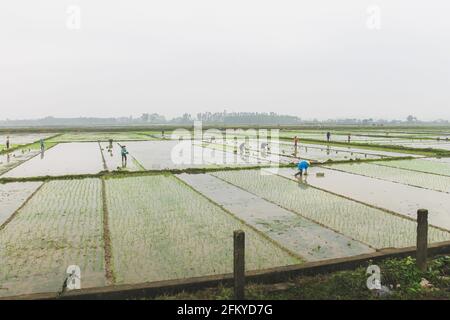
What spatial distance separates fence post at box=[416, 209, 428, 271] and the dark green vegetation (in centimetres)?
10

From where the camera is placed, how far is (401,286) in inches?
184

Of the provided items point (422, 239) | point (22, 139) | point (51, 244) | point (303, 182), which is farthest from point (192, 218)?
point (22, 139)

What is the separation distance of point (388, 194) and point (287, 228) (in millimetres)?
4656

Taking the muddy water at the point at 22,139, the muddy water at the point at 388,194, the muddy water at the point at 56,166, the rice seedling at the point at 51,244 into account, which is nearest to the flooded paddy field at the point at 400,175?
the muddy water at the point at 388,194

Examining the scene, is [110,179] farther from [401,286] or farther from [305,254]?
[401,286]

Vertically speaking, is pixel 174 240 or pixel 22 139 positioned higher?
pixel 22 139

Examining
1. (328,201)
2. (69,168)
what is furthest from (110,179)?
(328,201)

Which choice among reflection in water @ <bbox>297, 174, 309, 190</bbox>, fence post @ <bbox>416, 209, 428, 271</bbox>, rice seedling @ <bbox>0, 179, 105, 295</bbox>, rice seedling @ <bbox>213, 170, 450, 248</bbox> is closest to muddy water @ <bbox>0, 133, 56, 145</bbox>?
rice seedling @ <bbox>0, 179, 105, 295</bbox>

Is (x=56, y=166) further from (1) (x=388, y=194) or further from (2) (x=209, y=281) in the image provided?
(2) (x=209, y=281)

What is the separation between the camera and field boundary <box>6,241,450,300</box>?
4328mm

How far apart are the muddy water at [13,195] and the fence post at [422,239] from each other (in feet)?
25.0

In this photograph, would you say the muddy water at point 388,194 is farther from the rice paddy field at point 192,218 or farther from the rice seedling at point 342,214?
the rice seedling at point 342,214

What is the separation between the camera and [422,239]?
504 cm
